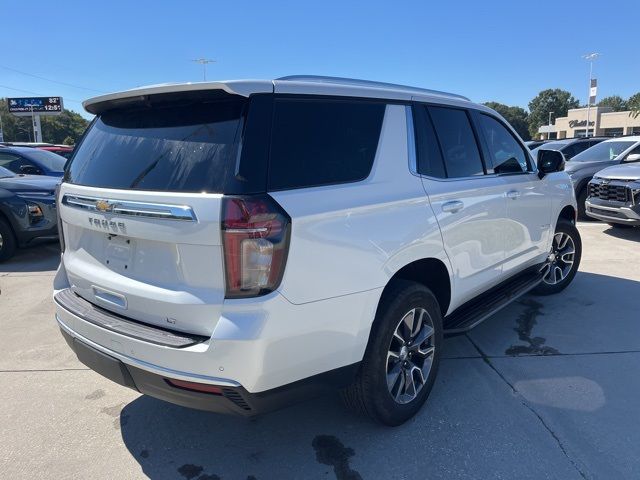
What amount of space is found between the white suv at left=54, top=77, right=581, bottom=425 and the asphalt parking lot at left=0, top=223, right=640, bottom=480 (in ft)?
0.99

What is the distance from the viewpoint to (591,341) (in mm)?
4191

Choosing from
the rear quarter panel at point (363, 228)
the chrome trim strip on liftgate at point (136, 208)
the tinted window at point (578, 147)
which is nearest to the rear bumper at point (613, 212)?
the tinted window at point (578, 147)

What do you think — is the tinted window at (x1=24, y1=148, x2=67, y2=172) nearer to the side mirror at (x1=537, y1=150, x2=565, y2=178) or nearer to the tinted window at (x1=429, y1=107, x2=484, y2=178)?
the tinted window at (x1=429, y1=107, x2=484, y2=178)

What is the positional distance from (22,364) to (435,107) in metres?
3.74

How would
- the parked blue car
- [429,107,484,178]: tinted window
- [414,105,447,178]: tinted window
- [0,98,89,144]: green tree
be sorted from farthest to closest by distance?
[0,98,89,144]: green tree < the parked blue car < [429,107,484,178]: tinted window < [414,105,447,178]: tinted window

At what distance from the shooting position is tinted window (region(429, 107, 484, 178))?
3377 millimetres

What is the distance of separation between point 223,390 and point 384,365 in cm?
→ 96

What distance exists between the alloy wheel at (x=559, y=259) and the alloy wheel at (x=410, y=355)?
9.07 ft

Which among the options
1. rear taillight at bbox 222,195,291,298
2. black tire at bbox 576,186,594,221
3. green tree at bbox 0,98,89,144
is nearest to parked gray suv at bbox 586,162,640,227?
black tire at bbox 576,186,594,221

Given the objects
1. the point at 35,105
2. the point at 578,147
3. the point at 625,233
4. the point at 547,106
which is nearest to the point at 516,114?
the point at 547,106

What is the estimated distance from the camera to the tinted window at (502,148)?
13.1 feet

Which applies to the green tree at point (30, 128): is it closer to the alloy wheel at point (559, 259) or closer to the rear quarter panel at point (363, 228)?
the alloy wheel at point (559, 259)

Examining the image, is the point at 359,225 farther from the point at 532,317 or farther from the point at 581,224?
the point at 581,224

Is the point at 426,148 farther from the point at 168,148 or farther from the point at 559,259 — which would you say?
the point at 559,259
